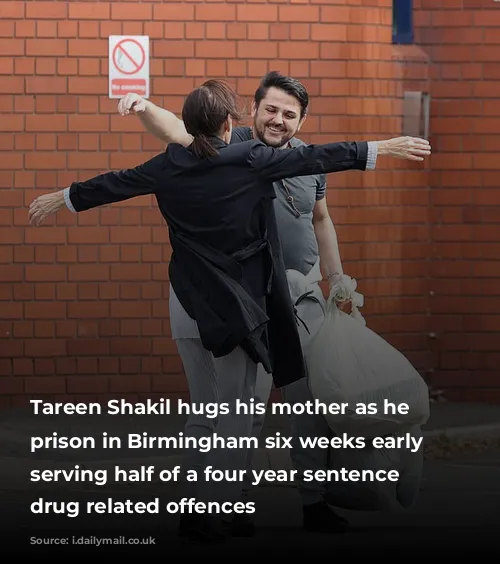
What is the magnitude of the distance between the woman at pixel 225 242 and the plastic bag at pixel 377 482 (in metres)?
0.49

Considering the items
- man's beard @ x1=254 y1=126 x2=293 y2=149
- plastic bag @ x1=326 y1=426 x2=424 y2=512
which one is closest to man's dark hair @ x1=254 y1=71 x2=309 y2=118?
man's beard @ x1=254 y1=126 x2=293 y2=149

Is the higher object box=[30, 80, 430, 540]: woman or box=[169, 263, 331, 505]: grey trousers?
box=[30, 80, 430, 540]: woman

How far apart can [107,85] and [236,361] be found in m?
3.66

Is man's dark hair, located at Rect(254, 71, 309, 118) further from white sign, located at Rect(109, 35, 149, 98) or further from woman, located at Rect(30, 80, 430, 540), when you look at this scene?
white sign, located at Rect(109, 35, 149, 98)

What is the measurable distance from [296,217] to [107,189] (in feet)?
2.77

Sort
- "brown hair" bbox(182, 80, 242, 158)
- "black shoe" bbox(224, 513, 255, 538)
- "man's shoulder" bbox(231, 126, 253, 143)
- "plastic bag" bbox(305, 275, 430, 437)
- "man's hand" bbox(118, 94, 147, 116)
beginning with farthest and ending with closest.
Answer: "man's shoulder" bbox(231, 126, 253, 143), "plastic bag" bbox(305, 275, 430, 437), "black shoe" bbox(224, 513, 255, 538), "man's hand" bbox(118, 94, 147, 116), "brown hair" bbox(182, 80, 242, 158)

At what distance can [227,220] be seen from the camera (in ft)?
16.7

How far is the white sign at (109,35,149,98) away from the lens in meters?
8.43

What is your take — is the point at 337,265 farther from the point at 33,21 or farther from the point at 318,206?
the point at 33,21

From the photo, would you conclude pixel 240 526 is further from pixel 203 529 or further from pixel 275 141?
pixel 275 141

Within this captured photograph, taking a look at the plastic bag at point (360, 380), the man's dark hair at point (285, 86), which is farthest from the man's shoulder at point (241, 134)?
the plastic bag at point (360, 380)

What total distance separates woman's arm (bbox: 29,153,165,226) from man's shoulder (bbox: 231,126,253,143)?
0.47 metres

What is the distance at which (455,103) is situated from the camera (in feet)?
29.1

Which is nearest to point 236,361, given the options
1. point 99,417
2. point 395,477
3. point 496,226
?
point 395,477
